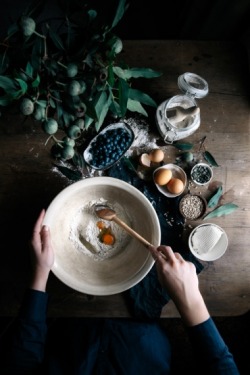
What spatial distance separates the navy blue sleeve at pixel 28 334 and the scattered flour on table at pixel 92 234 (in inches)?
7.4

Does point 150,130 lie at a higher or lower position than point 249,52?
lower

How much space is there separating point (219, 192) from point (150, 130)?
0.29 metres

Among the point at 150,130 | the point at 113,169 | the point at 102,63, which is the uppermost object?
the point at 102,63

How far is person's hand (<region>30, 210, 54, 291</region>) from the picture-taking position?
1.01 m

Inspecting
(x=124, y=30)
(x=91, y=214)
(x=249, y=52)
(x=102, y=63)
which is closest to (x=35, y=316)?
(x=91, y=214)

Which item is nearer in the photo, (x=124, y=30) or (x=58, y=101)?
(x=58, y=101)

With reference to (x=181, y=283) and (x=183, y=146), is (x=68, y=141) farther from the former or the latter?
(x=181, y=283)

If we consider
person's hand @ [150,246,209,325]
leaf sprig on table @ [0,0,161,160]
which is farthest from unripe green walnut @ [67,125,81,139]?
person's hand @ [150,246,209,325]

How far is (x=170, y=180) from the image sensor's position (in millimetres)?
1136

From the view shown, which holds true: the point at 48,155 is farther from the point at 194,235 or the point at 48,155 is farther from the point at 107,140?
the point at 194,235

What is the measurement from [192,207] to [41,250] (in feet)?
1.54

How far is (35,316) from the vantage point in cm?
102

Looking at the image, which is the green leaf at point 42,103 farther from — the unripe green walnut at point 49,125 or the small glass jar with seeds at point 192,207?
the small glass jar with seeds at point 192,207

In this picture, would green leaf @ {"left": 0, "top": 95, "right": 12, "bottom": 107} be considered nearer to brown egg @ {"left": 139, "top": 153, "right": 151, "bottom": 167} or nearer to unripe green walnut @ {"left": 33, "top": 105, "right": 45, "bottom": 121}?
unripe green walnut @ {"left": 33, "top": 105, "right": 45, "bottom": 121}
